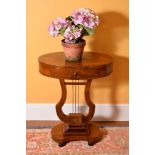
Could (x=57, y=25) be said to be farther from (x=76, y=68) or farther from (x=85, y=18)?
(x=76, y=68)

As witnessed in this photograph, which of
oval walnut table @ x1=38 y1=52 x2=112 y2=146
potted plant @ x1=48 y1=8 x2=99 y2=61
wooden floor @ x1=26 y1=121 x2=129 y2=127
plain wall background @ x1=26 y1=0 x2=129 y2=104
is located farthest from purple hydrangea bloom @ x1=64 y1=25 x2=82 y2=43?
wooden floor @ x1=26 y1=121 x2=129 y2=127

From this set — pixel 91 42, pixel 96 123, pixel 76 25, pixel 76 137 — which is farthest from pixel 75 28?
pixel 96 123

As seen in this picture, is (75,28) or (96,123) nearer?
(75,28)

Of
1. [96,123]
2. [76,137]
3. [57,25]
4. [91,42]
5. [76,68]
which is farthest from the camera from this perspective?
[96,123]

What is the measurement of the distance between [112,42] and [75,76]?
32.0 inches

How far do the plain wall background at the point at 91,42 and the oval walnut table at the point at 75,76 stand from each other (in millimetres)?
288

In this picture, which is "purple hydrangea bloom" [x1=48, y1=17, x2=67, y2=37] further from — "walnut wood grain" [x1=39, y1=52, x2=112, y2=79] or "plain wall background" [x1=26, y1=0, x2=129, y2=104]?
"plain wall background" [x1=26, y1=0, x2=129, y2=104]

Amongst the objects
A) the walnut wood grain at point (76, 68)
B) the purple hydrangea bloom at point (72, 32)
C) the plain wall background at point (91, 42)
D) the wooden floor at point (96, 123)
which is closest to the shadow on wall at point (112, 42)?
the plain wall background at point (91, 42)

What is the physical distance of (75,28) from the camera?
2.36 m
